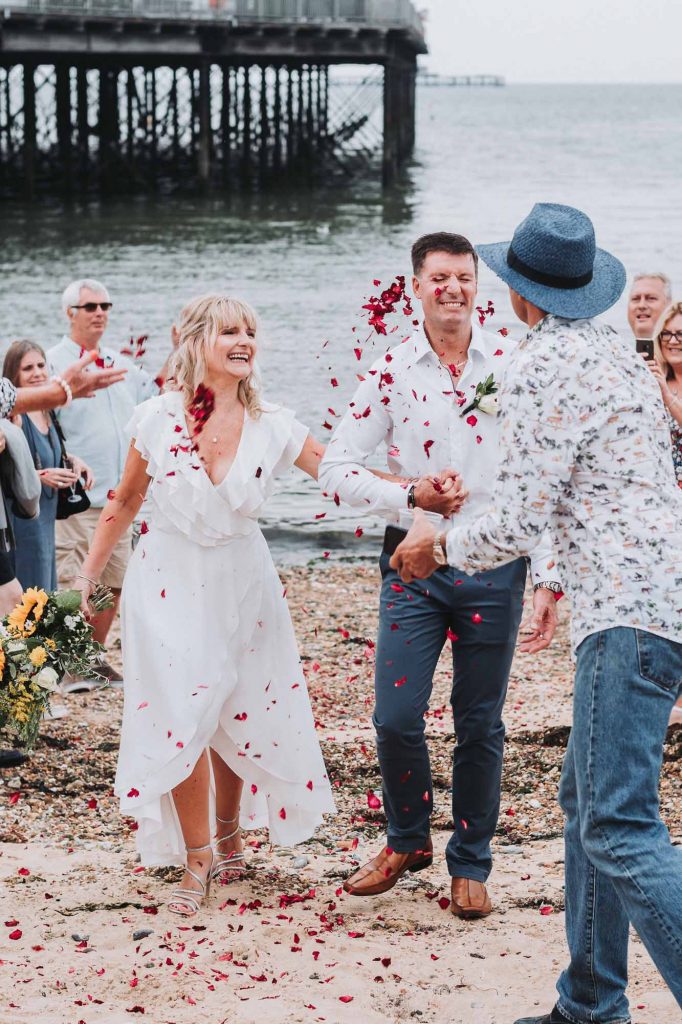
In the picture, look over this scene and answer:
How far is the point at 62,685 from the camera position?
7625 mm

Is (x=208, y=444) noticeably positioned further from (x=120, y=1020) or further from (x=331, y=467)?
(x=120, y=1020)

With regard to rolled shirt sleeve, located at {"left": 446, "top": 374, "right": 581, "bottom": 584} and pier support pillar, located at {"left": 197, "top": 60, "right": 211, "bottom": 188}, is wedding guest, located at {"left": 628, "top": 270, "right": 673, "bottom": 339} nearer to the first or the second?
rolled shirt sleeve, located at {"left": 446, "top": 374, "right": 581, "bottom": 584}

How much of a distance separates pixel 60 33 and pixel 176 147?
10.8 m

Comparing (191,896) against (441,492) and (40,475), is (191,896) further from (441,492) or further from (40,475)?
(40,475)

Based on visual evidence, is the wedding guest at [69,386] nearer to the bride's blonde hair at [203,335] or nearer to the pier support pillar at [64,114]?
the bride's blonde hair at [203,335]

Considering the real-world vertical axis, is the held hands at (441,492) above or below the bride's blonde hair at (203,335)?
below

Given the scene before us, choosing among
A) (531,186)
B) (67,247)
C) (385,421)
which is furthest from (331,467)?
(531,186)

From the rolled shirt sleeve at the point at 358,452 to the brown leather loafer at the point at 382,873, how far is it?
3.89 ft

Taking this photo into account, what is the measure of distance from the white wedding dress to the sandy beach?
31 cm

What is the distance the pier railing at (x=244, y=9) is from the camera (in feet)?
126

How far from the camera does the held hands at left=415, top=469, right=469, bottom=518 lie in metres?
4.39

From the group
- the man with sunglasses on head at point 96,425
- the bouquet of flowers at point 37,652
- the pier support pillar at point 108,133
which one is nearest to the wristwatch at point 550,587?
the bouquet of flowers at point 37,652

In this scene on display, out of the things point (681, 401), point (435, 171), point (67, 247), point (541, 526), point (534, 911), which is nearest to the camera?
point (541, 526)

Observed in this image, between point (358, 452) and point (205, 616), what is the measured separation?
29.7 inches
